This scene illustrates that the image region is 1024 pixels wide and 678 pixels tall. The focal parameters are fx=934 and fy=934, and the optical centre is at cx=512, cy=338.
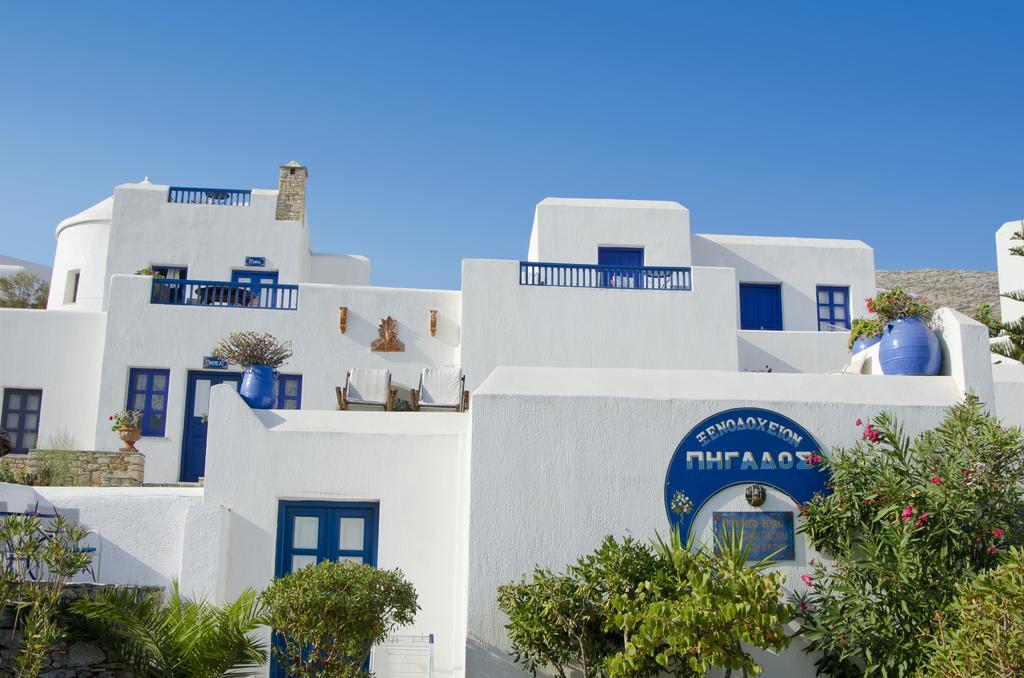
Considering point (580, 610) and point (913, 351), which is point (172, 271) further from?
point (913, 351)

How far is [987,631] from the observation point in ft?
22.2

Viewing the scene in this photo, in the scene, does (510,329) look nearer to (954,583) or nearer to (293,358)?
(293,358)

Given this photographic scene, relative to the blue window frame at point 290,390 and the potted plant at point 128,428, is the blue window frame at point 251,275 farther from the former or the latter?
the potted plant at point 128,428

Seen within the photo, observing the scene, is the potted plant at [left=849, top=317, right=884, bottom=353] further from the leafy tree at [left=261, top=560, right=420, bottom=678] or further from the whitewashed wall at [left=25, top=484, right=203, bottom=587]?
the whitewashed wall at [left=25, top=484, right=203, bottom=587]

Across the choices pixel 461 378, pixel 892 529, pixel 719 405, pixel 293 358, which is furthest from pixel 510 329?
pixel 892 529

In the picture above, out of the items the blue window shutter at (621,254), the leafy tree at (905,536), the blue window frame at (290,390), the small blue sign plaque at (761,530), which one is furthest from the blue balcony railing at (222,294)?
the leafy tree at (905,536)

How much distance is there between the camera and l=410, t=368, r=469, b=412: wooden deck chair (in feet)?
48.5

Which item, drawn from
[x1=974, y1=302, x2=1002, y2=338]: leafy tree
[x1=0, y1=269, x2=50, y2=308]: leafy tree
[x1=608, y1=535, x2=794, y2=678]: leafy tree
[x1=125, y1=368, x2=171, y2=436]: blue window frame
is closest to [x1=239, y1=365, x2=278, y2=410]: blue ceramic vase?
[x1=608, y1=535, x2=794, y2=678]: leafy tree

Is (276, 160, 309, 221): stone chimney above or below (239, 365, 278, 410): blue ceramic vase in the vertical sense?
above

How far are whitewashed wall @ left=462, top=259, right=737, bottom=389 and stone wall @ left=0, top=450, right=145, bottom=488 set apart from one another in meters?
5.74

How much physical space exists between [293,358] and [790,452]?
1028 cm

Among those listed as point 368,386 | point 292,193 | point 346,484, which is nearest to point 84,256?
point 292,193

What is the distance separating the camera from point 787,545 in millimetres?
8586

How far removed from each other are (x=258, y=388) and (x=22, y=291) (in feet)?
67.4
